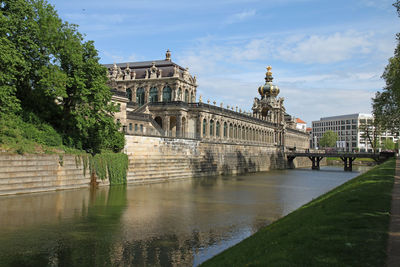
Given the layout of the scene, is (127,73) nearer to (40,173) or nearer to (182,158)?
(182,158)

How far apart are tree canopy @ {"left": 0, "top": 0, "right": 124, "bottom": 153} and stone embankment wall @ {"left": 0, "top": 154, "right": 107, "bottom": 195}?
3246mm

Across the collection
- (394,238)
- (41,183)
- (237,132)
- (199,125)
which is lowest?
(41,183)

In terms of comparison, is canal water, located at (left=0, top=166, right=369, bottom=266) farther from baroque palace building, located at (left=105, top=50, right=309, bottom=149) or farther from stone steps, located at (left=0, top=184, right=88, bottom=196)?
baroque palace building, located at (left=105, top=50, right=309, bottom=149)

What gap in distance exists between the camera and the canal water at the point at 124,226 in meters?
15.8

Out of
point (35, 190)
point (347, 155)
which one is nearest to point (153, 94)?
point (35, 190)

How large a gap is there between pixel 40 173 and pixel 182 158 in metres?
27.1

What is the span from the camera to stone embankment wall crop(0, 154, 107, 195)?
104ft

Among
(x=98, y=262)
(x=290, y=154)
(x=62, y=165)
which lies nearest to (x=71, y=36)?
(x=62, y=165)

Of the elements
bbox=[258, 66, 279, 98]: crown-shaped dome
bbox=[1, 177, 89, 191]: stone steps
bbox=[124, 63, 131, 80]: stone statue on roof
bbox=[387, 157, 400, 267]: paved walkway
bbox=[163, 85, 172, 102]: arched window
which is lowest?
bbox=[1, 177, 89, 191]: stone steps

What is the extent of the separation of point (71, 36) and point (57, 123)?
9.49 meters

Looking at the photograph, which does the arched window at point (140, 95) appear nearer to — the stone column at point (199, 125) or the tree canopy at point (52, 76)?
the stone column at point (199, 125)

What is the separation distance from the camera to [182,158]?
5903cm

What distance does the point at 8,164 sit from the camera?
31.8 m

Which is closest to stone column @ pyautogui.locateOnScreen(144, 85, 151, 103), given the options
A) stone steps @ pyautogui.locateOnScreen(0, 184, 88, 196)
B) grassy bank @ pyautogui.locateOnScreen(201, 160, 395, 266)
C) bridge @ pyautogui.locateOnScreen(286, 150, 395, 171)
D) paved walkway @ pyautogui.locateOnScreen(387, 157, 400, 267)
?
stone steps @ pyautogui.locateOnScreen(0, 184, 88, 196)
